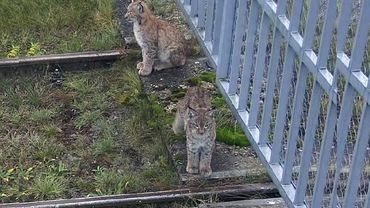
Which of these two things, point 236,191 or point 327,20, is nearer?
point 327,20

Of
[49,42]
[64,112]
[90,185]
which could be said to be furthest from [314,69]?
[49,42]

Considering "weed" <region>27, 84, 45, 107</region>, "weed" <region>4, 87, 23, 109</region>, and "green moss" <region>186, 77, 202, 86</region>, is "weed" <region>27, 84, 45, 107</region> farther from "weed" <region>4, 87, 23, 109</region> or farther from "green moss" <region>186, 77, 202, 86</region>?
"green moss" <region>186, 77, 202, 86</region>

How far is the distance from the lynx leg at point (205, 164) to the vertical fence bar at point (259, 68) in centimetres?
76

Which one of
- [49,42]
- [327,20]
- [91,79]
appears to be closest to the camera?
[327,20]

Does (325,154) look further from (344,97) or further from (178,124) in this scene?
(178,124)

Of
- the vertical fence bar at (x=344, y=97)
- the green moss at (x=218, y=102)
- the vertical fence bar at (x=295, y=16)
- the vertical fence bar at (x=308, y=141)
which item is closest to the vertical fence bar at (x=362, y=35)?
the vertical fence bar at (x=344, y=97)

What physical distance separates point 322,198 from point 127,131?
2.70m

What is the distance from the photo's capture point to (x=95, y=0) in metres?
8.67

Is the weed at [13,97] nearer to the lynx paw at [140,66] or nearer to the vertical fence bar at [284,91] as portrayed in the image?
the lynx paw at [140,66]

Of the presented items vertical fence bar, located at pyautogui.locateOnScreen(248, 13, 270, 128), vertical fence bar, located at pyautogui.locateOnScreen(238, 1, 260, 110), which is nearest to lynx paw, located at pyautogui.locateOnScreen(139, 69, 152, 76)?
vertical fence bar, located at pyautogui.locateOnScreen(238, 1, 260, 110)

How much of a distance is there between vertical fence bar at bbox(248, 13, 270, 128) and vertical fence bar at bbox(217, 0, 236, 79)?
1.67ft

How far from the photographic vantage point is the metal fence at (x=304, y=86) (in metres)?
3.89

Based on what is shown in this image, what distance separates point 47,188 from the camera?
5.96 metres

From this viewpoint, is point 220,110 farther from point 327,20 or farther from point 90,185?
point 327,20
